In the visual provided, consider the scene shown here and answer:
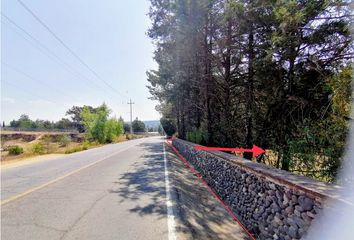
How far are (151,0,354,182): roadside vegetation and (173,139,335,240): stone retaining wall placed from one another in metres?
→ 1.17

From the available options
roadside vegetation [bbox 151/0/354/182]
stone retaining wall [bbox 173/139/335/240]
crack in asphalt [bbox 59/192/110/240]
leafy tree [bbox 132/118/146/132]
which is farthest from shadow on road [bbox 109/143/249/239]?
leafy tree [bbox 132/118/146/132]

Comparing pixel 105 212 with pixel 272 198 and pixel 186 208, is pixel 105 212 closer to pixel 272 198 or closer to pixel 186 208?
pixel 186 208

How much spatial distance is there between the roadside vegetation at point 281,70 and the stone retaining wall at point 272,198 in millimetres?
1166

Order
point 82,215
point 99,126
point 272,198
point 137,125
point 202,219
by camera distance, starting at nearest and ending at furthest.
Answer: point 272,198 → point 82,215 → point 202,219 → point 99,126 → point 137,125

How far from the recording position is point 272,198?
4750 millimetres

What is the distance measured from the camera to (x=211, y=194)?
9.11 m

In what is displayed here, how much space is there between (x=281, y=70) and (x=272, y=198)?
16.4 feet

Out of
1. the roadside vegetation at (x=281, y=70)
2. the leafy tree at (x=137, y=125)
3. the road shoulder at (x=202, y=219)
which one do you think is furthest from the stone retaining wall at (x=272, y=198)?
the leafy tree at (x=137, y=125)

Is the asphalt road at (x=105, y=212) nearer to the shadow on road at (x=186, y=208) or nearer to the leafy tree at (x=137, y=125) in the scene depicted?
the shadow on road at (x=186, y=208)

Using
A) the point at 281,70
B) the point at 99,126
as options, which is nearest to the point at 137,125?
the point at 99,126

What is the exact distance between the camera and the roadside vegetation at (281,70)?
213 inches

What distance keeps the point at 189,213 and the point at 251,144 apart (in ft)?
17.6

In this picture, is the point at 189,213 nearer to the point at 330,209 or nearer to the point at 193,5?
the point at 330,209

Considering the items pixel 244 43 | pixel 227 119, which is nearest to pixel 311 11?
pixel 244 43
